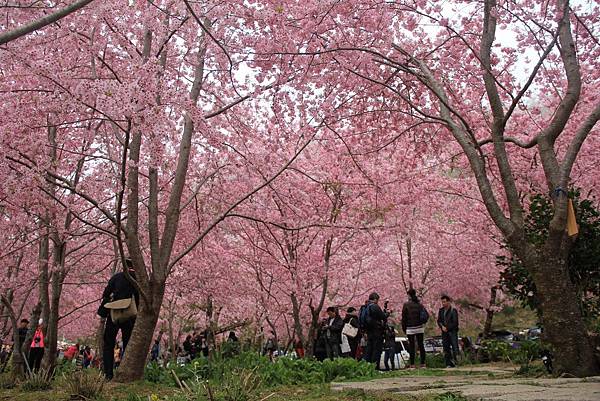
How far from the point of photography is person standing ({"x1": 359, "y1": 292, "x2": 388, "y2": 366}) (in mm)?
9125

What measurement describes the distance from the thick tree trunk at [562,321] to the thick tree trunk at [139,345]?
174 inches

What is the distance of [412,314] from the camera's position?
1003 cm

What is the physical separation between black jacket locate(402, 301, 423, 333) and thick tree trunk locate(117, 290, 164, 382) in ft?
17.0

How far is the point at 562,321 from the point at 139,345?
4.77 m

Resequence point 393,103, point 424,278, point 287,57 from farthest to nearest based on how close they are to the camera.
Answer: point 424,278
point 393,103
point 287,57

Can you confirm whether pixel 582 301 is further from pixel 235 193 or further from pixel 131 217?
pixel 235 193

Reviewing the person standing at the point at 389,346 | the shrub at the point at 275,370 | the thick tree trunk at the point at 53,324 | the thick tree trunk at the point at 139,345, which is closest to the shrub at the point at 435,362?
the person standing at the point at 389,346

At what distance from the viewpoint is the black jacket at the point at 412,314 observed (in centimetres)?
1001

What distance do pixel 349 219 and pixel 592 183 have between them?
5.71 metres

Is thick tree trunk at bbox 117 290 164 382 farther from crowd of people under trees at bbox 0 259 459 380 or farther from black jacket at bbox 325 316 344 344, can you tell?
black jacket at bbox 325 316 344 344

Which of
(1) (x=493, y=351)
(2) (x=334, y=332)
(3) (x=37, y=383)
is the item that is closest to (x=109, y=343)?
(3) (x=37, y=383)

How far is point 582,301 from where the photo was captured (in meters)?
6.51

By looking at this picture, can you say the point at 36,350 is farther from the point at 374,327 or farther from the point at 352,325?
the point at 374,327

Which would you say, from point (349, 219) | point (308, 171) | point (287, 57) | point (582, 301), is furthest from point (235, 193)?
point (582, 301)
